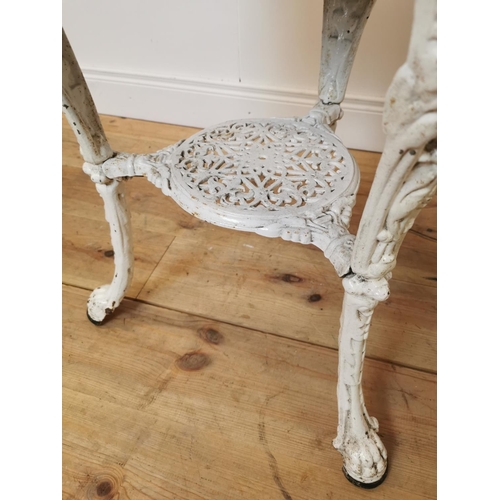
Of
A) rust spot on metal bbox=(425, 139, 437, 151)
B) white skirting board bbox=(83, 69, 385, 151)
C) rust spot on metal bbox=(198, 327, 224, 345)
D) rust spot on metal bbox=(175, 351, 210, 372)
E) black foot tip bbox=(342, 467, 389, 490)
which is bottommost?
rust spot on metal bbox=(175, 351, 210, 372)

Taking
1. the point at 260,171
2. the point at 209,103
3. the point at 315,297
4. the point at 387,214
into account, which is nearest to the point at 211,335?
the point at 315,297

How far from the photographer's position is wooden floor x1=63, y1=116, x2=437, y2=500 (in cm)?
59

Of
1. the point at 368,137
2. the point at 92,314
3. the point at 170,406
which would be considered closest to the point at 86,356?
the point at 92,314

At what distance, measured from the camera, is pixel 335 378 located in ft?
2.27

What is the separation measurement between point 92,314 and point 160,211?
0.31 m

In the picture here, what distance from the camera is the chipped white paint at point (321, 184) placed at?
348 mm

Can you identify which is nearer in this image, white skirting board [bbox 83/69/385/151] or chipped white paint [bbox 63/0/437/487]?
chipped white paint [bbox 63/0/437/487]

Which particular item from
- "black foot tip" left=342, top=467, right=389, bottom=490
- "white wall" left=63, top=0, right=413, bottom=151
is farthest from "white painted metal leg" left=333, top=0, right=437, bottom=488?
"white wall" left=63, top=0, right=413, bottom=151

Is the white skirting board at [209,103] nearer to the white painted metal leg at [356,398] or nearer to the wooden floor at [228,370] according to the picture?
the wooden floor at [228,370]

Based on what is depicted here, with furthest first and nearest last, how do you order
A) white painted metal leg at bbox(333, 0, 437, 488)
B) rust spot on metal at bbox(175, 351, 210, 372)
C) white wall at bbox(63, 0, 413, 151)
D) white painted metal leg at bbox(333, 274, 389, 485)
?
white wall at bbox(63, 0, 413, 151), rust spot on metal at bbox(175, 351, 210, 372), white painted metal leg at bbox(333, 274, 389, 485), white painted metal leg at bbox(333, 0, 437, 488)

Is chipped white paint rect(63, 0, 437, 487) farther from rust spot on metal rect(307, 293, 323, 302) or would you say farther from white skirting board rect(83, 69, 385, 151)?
white skirting board rect(83, 69, 385, 151)

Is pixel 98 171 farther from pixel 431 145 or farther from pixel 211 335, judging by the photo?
pixel 431 145

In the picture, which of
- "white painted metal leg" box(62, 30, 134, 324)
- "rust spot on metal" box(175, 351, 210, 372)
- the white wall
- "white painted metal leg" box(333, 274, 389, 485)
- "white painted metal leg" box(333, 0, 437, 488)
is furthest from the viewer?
the white wall

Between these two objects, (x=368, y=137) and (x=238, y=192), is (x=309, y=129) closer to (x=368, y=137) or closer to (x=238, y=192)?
(x=238, y=192)
